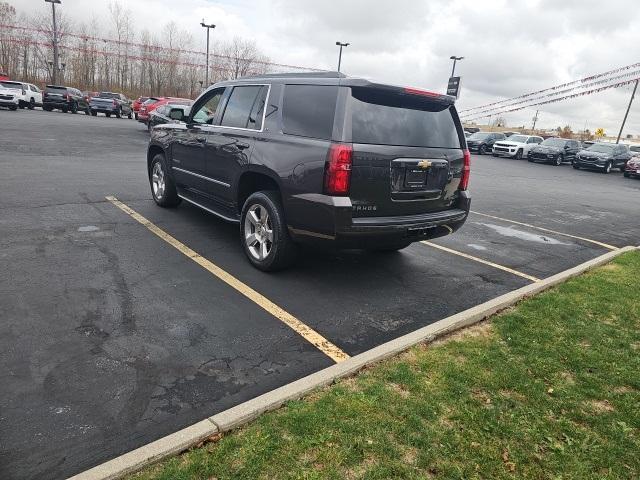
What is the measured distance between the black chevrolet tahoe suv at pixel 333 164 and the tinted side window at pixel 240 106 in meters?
0.02

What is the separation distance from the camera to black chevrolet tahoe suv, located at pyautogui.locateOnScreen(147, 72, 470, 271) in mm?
4156

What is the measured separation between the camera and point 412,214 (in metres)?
A: 4.63

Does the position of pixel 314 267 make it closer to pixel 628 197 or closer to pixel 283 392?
pixel 283 392

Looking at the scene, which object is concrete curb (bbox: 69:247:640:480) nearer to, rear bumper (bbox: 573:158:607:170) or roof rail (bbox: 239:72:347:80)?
roof rail (bbox: 239:72:347:80)

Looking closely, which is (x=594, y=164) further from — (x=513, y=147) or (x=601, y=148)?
(x=513, y=147)

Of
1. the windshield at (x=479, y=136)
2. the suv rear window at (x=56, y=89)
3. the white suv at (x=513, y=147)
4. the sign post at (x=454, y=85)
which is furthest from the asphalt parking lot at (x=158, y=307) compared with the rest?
the suv rear window at (x=56, y=89)

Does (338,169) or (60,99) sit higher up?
(338,169)

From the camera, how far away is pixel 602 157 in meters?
28.3

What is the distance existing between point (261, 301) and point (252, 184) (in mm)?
1507

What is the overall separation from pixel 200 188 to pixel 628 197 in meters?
15.9

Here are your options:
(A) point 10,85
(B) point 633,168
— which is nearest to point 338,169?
(B) point 633,168

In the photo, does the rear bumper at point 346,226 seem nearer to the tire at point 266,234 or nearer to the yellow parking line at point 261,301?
the tire at point 266,234

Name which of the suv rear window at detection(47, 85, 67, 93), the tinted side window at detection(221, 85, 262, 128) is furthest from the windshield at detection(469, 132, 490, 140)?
the tinted side window at detection(221, 85, 262, 128)

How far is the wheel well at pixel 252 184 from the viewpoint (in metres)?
4.89
